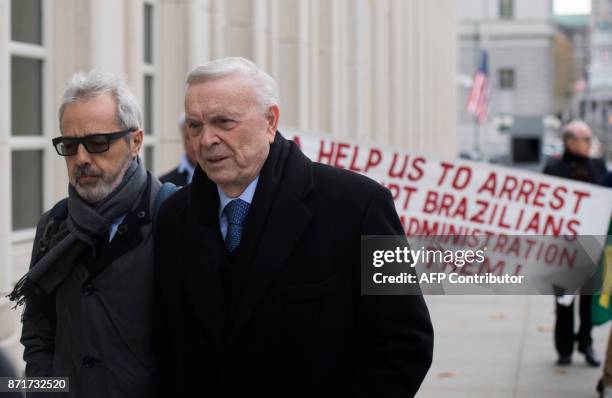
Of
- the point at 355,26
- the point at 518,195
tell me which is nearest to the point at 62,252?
the point at 518,195

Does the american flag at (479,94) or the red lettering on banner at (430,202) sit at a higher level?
the american flag at (479,94)

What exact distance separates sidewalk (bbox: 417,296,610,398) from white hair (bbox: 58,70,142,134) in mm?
5675

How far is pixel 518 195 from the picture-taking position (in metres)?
7.83

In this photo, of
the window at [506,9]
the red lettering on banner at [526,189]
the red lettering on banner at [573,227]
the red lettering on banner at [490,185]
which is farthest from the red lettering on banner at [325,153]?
the window at [506,9]

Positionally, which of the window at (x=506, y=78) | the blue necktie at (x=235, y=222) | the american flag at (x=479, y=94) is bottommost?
the blue necktie at (x=235, y=222)

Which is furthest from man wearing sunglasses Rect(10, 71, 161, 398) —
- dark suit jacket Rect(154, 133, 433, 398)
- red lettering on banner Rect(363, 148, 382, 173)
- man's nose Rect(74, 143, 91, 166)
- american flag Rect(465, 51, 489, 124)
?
american flag Rect(465, 51, 489, 124)

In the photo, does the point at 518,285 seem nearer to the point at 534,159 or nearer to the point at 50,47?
A: the point at 50,47

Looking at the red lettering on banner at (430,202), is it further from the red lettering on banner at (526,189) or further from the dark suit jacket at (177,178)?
the dark suit jacket at (177,178)

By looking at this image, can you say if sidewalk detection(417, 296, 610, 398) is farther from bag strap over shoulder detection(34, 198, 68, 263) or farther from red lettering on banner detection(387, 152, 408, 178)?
bag strap over shoulder detection(34, 198, 68, 263)

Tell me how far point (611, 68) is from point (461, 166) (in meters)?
94.0

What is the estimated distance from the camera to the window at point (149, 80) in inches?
429

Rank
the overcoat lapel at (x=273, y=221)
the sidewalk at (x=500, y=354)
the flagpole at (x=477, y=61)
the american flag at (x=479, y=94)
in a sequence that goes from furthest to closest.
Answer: the flagpole at (x=477, y=61) → the american flag at (x=479, y=94) → the sidewalk at (x=500, y=354) → the overcoat lapel at (x=273, y=221)

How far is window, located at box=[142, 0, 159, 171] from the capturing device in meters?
10.9

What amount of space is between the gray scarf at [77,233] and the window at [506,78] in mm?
70373
